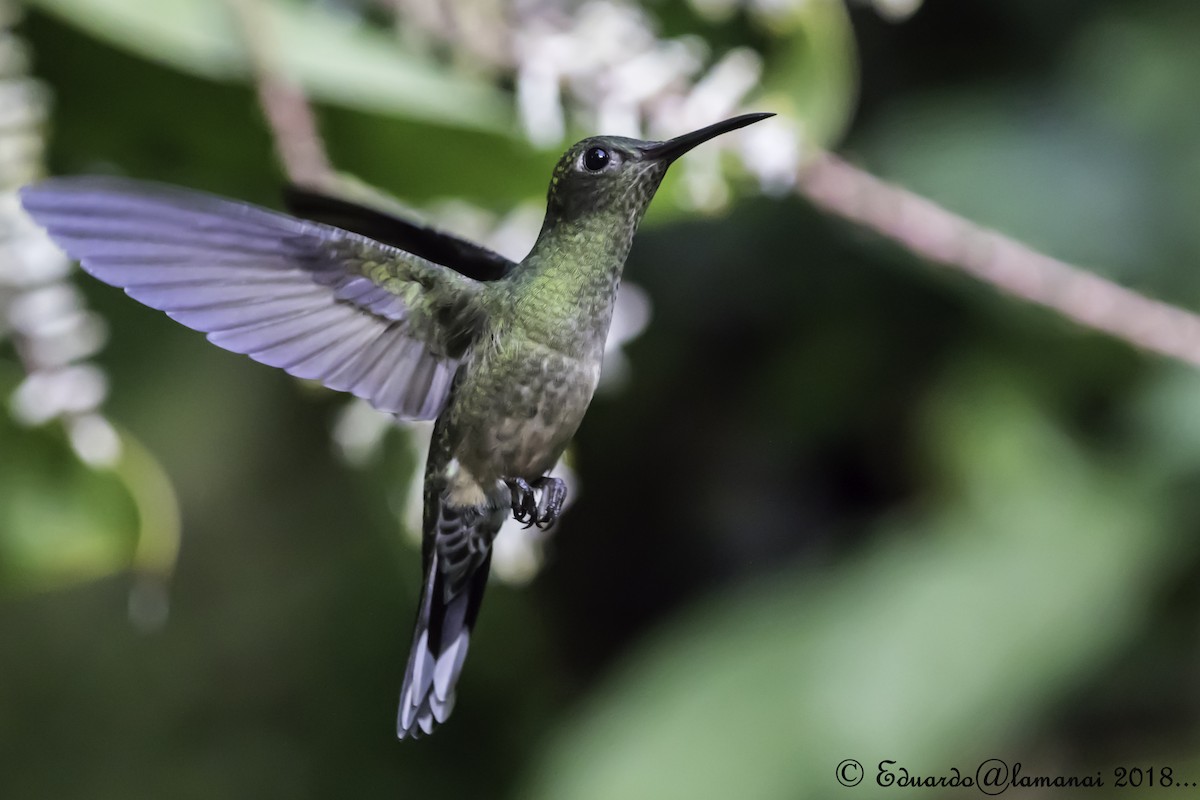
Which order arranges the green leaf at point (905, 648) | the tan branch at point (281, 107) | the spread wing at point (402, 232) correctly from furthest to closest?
the green leaf at point (905, 648), the tan branch at point (281, 107), the spread wing at point (402, 232)

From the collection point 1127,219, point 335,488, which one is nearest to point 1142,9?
point 1127,219

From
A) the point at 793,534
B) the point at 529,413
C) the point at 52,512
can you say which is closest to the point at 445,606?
the point at 529,413

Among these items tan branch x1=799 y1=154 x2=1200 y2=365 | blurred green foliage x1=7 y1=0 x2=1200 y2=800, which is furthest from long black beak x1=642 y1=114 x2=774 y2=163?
blurred green foliage x1=7 y1=0 x2=1200 y2=800

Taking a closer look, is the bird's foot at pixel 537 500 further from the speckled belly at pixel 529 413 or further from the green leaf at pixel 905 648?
the green leaf at pixel 905 648

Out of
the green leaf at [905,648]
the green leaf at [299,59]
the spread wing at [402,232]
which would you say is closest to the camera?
the spread wing at [402,232]

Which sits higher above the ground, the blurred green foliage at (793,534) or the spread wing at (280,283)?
the blurred green foliage at (793,534)

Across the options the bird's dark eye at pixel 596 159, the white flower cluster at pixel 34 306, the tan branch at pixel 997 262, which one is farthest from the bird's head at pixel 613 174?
the white flower cluster at pixel 34 306

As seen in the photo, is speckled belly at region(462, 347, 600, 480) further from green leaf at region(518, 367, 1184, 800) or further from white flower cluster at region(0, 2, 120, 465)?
green leaf at region(518, 367, 1184, 800)

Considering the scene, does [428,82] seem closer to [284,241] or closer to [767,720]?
[284,241]
